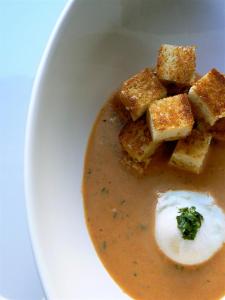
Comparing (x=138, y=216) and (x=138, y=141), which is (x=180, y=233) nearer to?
(x=138, y=216)

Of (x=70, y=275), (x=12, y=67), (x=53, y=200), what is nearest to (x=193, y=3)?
(x=12, y=67)

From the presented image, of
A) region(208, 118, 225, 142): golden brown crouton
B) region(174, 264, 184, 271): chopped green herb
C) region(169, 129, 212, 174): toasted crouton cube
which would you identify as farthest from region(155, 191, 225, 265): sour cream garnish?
region(208, 118, 225, 142): golden brown crouton

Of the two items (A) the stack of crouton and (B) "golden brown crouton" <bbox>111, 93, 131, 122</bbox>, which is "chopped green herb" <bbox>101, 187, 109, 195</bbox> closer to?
(A) the stack of crouton

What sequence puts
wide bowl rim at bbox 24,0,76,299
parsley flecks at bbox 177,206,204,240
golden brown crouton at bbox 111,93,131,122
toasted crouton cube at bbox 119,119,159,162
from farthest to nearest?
golden brown crouton at bbox 111,93,131,122, toasted crouton cube at bbox 119,119,159,162, parsley flecks at bbox 177,206,204,240, wide bowl rim at bbox 24,0,76,299

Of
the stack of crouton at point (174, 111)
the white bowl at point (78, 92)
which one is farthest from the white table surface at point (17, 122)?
the stack of crouton at point (174, 111)

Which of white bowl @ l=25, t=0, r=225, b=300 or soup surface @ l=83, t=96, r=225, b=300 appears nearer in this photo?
white bowl @ l=25, t=0, r=225, b=300

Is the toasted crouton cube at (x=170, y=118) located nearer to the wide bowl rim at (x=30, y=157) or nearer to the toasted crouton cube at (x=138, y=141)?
the toasted crouton cube at (x=138, y=141)
